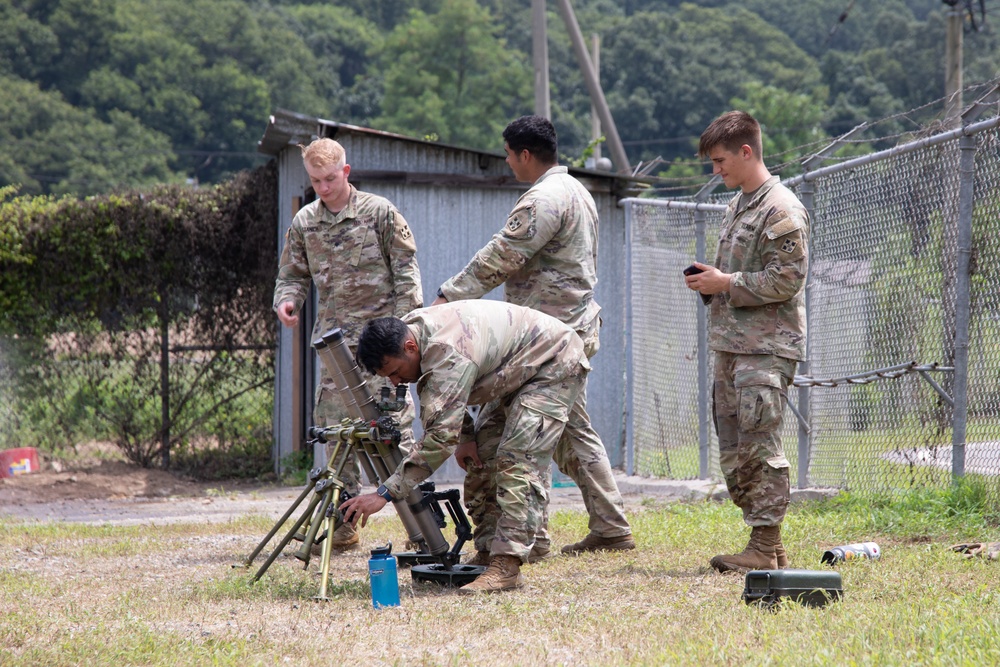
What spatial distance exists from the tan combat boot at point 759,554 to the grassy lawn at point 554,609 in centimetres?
9

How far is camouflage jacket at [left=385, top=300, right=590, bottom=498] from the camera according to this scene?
450 cm

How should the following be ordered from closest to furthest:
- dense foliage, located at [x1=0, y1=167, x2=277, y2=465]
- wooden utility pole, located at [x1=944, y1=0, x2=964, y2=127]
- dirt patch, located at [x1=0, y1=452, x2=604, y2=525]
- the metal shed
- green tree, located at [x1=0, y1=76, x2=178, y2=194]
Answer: dirt patch, located at [x1=0, y1=452, x2=604, y2=525] < the metal shed < dense foliage, located at [x1=0, y1=167, x2=277, y2=465] < wooden utility pole, located at [x1=944, y1=0, x2=964, y2=127] < green tree, located at [x1=0, y1=76, x2=178, y2=194]

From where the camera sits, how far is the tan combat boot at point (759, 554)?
4.98 m

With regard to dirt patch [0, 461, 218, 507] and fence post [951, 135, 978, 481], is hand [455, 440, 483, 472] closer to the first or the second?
fence post [951, 135, 978, 481]

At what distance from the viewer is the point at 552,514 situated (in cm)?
737

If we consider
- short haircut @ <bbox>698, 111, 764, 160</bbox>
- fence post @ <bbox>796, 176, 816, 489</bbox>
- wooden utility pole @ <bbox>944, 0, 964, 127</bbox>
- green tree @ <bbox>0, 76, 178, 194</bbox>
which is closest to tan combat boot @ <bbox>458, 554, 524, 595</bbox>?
short haircut @ <bbox>698, 111, 764, 160</bbox>

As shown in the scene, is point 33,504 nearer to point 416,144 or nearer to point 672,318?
point 416,144

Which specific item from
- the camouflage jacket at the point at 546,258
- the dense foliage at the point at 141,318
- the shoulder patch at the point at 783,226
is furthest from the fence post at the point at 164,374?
the shoulder patch at the point at 783,226

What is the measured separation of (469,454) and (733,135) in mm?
1874

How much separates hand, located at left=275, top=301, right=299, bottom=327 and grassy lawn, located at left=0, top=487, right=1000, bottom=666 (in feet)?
4.05

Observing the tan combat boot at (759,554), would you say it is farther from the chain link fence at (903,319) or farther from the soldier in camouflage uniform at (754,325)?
the chain link fence at (903,319)

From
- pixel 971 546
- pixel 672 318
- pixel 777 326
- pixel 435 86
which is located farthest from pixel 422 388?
pixel 435 86

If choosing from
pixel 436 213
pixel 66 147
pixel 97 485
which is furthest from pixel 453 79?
pixel 97 485

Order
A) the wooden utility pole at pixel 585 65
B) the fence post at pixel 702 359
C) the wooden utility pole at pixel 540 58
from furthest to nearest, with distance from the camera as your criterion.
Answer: the wooden utility pole at pixel 585 65
the wooden utility pole at pixel 540 58
the fence post at pixel 702 359
